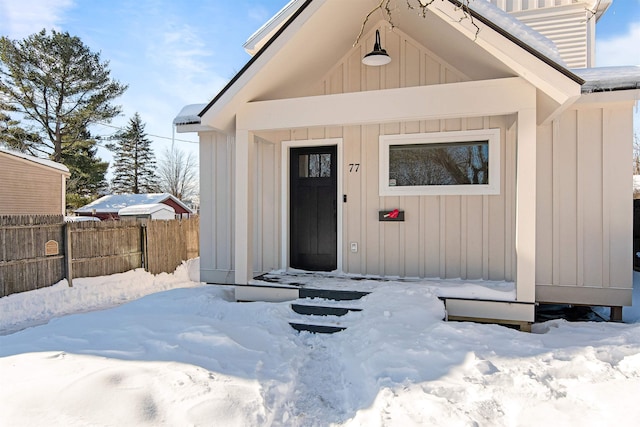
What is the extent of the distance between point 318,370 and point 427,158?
340 cm

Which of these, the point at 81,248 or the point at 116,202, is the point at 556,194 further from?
the point at 116,202

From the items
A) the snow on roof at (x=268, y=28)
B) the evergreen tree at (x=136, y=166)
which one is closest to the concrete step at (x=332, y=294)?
the snow on roof at (x=268, y=28)

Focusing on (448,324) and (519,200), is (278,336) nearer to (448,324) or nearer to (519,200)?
(448,324)

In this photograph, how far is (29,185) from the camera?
13.5 m

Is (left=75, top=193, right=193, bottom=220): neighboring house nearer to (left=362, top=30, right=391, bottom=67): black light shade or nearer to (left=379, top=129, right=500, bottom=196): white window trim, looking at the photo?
(left=379, top=129, right=500, bottom=196): white window trim

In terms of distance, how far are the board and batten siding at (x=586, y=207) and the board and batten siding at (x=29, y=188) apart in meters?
15.5

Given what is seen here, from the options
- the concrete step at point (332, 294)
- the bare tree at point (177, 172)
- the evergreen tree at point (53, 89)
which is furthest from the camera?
the bare tree at point (177, 172)

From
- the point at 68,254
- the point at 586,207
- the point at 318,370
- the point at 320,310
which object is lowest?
the point at 318,370

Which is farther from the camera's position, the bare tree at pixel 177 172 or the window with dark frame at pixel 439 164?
the bare tree at pixel 177 172

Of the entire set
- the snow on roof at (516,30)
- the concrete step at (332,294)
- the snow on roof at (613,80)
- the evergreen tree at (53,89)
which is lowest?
the concrete step at (332,294)

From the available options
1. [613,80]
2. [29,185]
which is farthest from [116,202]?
[613,80]

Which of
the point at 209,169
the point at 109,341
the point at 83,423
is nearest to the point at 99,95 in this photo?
the point at 209,169

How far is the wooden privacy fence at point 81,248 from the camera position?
6.52m

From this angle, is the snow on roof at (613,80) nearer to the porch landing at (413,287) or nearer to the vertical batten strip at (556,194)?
the vertical batten strip at (556,194)
